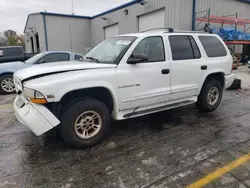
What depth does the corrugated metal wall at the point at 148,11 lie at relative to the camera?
12.0 m

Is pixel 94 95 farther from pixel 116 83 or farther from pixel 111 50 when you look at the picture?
pixel 111 50

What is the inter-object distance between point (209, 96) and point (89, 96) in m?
3.08

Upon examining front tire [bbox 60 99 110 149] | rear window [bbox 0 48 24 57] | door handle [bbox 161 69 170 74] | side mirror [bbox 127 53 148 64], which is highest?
rear window [bbox 0 48 24 57]

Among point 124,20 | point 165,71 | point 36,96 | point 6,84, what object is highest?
point 124,20

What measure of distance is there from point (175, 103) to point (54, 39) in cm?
1814

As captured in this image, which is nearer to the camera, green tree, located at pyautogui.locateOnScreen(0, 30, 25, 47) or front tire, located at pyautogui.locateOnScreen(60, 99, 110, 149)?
front tire, located at pyautogui.locateOnScreen(60, 99, 110, 149)

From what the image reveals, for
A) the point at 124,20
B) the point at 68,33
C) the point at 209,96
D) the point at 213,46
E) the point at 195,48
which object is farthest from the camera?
the point at 68,33

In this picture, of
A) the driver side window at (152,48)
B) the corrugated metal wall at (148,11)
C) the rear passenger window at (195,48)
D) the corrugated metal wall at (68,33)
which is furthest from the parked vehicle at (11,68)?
the corrugated metal wall at (68,33)

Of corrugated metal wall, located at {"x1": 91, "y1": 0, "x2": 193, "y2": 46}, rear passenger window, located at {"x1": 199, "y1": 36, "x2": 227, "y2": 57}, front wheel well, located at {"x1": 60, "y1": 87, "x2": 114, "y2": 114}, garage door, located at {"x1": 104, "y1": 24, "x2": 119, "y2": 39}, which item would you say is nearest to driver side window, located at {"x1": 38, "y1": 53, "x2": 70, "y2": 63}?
front wheel well, located at {"x1": 60, "y1": 87, "x2": 114, "y2": 114}

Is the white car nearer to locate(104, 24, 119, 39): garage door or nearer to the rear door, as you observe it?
the rear door

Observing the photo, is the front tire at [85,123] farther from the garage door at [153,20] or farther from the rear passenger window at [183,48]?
the garage door at [153,20]

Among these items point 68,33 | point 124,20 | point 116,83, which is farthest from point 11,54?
point 68,33

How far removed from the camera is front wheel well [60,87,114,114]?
3.30 meters

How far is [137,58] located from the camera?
11.6ft
